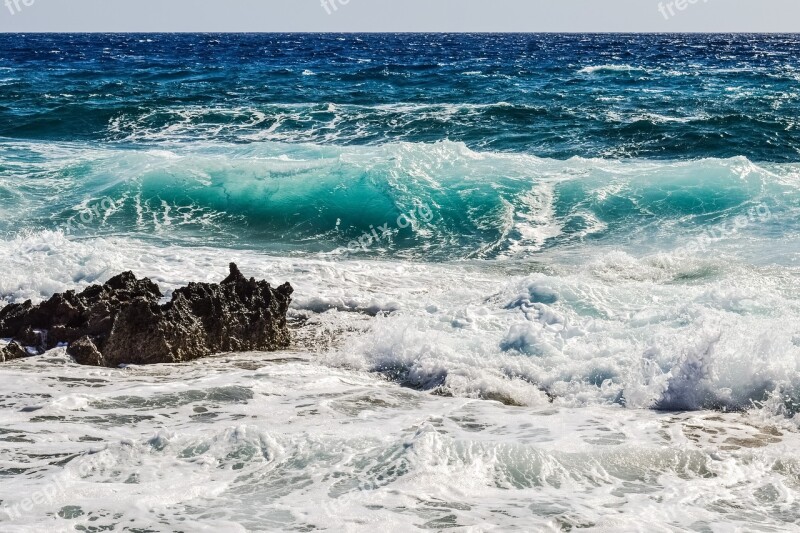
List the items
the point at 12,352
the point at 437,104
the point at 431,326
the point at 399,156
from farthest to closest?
the point at 437,104, the point at 399,156, the point at 431,326, the point at 12,352

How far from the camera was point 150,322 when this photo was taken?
289 inches

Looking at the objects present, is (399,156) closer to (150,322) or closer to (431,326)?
(431,326)

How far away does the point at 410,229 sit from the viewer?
13211mm

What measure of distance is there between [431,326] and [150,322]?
2.70 metres

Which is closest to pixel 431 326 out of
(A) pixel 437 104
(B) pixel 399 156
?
(B) pixel 399 156

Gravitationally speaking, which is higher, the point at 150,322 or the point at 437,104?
the point at 437,104

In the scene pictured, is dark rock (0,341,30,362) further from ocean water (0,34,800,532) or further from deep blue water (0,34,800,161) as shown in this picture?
deep blue water (0,34,800,161)

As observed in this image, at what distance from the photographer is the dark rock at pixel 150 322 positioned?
732 centimetres

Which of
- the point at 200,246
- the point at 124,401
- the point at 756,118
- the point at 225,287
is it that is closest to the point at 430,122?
the point at 756,118

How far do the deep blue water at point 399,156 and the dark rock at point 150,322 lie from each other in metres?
4.11

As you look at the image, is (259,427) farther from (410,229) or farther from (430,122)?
(430,122)

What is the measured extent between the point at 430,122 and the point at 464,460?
58.0 feet

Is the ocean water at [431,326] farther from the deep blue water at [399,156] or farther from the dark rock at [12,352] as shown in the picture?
the dark rock at [12,352]

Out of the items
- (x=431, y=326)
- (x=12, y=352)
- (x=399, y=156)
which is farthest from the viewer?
(x=399, y=156)
